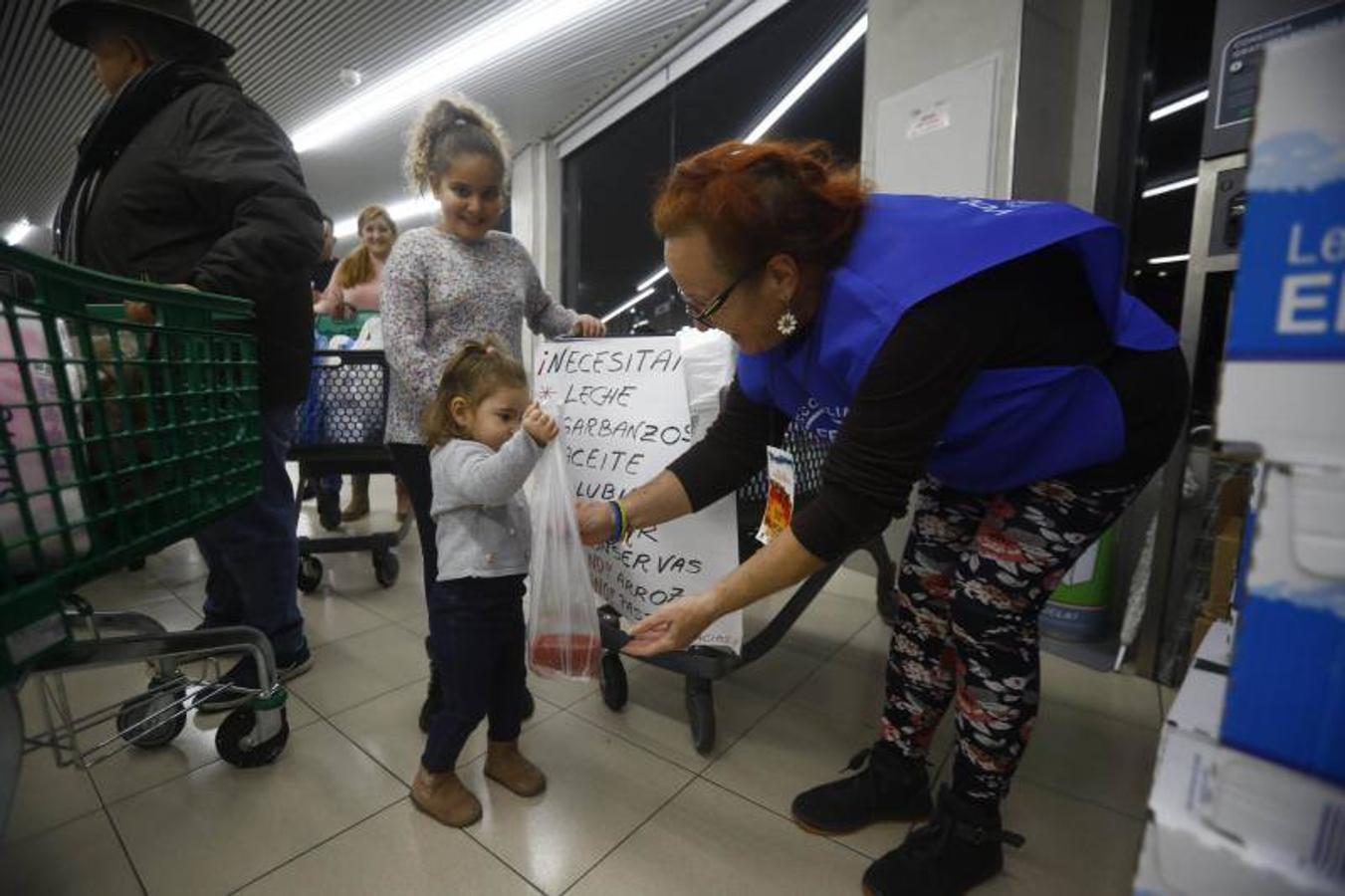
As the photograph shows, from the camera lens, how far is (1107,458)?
894mm

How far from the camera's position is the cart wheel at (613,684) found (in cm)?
152

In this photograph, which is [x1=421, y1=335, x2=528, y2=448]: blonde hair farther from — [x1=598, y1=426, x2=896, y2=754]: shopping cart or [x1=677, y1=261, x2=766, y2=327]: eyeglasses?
[x1=598, y1=426, x2=896, y2=754]: shopping cart

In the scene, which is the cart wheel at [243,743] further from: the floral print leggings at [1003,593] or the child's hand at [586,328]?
the floral print leggings at [1003,593]

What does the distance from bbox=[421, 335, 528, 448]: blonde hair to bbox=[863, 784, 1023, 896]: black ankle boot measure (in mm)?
1024

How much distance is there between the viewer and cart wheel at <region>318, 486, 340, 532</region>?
2910 mm

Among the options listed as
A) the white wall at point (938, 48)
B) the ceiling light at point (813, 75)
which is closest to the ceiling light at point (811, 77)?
the ceiling light at point (813, 75)

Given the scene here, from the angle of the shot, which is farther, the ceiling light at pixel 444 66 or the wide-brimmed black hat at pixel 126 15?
the ceiling light at pixel 444 66

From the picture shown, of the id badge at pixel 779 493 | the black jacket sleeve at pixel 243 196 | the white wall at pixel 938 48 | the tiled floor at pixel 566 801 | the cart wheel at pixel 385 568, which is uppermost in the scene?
the white wall at pixel 938 48

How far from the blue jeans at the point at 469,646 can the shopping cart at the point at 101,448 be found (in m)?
0.37

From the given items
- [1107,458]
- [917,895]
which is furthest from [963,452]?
[917,895]

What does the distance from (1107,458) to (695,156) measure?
0.73 metres

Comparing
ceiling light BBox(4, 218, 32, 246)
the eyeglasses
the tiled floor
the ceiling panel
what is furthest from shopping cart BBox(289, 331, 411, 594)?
ceiling light BBox(4, 218, 32, 246)

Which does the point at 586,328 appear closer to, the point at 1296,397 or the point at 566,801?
the point at 566,801

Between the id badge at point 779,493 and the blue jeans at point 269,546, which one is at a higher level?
the id badge at point 779,493
